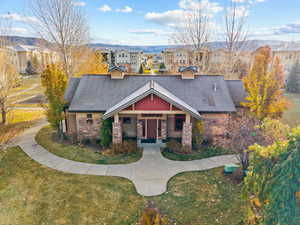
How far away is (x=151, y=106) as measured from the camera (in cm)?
1538

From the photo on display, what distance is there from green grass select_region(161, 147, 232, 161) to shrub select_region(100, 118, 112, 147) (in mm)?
4518

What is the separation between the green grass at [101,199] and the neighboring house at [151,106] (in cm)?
480

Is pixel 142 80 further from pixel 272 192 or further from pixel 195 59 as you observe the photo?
pixel 195 59

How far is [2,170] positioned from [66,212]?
6.74m

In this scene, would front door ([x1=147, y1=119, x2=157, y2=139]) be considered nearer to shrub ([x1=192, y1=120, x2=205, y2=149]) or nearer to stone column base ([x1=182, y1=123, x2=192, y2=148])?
stone column base ([x1=182, y1=123, x2=192, y2=148])

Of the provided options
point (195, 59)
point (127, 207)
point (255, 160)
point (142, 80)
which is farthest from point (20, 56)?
point (255, 160)

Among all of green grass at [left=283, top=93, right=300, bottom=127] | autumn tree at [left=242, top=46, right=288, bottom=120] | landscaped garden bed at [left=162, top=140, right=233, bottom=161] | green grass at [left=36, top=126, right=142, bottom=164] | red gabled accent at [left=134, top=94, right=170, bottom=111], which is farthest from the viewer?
green grass at [left=283, top=93, right=300, bottom=127]

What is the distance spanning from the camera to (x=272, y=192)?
605cm

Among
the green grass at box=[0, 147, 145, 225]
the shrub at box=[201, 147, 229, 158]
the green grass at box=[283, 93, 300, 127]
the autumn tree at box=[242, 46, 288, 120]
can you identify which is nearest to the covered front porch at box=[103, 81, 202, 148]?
the shrub at box=[201, 147, 229, 158]

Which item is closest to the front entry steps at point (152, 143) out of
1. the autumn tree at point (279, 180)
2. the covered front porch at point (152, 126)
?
the covered front porch at point (152, 126)

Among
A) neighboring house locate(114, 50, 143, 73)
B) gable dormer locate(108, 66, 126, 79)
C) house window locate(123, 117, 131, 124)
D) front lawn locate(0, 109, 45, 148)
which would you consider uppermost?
neighboring house locate(114, 50, 143, 73)

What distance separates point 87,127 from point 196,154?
9.38 m

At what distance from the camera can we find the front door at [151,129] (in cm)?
1767

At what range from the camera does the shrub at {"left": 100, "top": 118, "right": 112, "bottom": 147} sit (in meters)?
16.4
